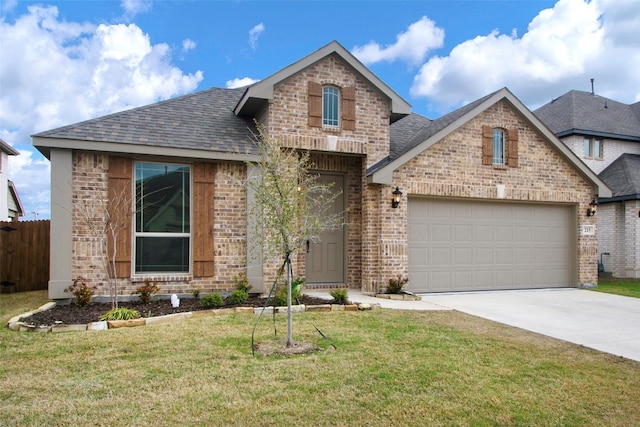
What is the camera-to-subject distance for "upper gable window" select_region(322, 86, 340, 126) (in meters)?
10.4

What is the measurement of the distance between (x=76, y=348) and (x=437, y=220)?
8.25m

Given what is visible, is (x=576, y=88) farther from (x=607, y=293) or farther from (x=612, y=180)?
(x=607, y=293)

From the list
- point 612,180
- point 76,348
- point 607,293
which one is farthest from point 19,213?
point 612,180

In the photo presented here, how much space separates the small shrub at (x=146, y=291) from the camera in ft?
27.5

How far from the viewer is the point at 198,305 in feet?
27.1

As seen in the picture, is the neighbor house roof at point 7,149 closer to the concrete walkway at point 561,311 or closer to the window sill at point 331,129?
the window sill at point 331,129

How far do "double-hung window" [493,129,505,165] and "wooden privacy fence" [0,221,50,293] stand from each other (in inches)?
479

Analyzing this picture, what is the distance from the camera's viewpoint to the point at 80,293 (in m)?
8.12

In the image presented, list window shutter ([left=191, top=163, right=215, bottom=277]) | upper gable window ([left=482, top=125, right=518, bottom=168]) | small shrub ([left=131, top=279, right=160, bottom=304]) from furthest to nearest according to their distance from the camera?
upper gable window ([left=482, top=125, right=518, bottom=168]) → window shutter ([left=191, top=163, right=215, bottom=277]) → small shrub ([left=131, top=279, right=160, bottom=304])

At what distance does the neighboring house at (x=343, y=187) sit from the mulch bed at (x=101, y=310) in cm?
48

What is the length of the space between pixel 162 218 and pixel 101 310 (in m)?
2.16

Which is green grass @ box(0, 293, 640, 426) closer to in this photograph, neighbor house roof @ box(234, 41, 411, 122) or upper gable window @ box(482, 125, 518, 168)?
neighbor house roof @ box(234, 41, 411, 122)

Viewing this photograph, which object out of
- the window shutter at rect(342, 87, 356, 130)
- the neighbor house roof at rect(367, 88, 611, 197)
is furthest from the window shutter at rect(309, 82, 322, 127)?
the neighbor house roof at rect(367, 88, 611, 197)

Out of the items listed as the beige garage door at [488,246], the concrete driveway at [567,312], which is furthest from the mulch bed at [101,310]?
the beige garage door at [488,246]
